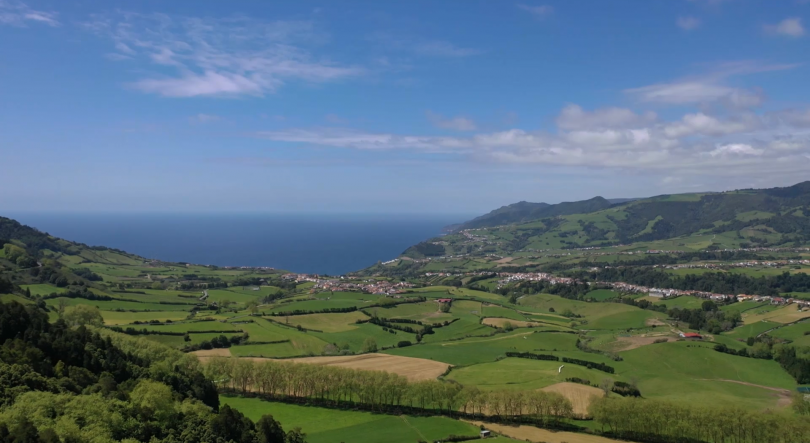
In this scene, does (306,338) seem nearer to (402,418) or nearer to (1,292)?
(402,418)

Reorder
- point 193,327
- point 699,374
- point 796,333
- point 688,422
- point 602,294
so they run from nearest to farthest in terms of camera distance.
→ point 688,422
point 699,374
point 193,327
point 796,333
point 602,294

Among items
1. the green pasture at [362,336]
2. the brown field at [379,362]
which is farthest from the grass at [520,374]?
the green pasture at [362,336]

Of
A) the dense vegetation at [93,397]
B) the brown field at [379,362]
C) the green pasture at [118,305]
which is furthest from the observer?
the green pasture at [118,305]

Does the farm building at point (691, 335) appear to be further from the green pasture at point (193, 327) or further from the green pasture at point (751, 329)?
the green pasture at point (193, 327)

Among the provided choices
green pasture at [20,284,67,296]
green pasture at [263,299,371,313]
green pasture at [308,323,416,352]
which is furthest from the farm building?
green pasture at [20,284,67,296]

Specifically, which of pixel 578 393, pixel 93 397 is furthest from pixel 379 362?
pixel 93 397

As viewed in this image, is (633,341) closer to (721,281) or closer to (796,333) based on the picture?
(796,333)

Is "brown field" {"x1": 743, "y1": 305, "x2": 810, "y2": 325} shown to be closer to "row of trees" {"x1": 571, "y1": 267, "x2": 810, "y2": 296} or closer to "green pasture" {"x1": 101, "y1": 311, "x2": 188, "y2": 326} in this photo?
"row of trees" {"x1": 571, "y1": 267, "x2": 810, "y2": 296}
